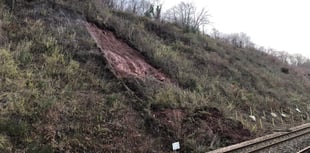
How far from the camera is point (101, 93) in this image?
10.3m

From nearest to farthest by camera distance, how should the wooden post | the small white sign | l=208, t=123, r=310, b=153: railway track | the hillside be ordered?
the hillside < the small white sign < l=208, t=123, r=310, b=153: railway track < the wooden post

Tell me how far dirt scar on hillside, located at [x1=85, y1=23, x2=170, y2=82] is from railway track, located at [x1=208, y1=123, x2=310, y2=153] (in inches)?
187

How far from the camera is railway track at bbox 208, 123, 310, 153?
9778 millimetres

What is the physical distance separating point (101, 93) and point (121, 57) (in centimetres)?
344

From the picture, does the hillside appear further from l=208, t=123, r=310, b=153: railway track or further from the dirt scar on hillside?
l=208, t=123, r=310, b=153: railway track

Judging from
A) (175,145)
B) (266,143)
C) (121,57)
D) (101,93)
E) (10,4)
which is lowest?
(266,143)

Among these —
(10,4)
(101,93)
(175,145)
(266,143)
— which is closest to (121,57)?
(101,93)

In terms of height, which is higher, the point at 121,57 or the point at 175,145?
the point at 121,57

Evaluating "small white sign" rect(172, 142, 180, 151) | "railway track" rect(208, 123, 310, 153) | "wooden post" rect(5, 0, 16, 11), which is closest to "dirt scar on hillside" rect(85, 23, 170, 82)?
"wooden post" rect(5, 0, 16, 11)

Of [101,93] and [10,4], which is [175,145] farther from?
[10,4]

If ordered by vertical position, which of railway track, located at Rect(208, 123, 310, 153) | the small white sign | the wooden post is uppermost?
the wooden post

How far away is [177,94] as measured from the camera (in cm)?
1248

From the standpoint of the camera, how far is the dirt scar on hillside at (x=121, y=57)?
1246 cm

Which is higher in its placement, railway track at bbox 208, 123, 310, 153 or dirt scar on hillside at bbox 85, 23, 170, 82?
dirt scar on hillside at bbox 85, 23, 170, 82
